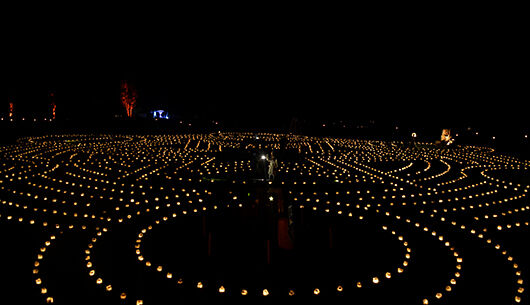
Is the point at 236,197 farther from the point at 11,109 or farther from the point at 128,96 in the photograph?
the point at 128,96

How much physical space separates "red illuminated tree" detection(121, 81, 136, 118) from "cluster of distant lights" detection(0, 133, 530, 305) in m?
17.7

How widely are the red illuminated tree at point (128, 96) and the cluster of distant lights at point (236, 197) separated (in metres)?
17.7

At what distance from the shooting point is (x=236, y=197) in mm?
5062

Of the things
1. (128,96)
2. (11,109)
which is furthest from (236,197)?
(128,96)

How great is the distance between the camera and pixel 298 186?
5.88 metres

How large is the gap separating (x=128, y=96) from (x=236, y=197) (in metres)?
23.7

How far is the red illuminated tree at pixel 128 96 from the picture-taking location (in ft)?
85.3

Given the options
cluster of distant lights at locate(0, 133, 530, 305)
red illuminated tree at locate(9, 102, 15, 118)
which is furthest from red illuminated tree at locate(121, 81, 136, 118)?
cluster of distant lights at locate(0, 133, 530, 305)

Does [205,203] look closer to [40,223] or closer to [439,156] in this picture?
[40,223]

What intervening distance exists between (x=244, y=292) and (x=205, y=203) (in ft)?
7.38

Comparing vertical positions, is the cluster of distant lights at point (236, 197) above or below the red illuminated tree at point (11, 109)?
below

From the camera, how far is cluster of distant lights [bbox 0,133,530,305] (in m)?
3.45

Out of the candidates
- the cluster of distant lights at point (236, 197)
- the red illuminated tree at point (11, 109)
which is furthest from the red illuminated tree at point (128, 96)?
the cluster of distant lights at point (236, 197)

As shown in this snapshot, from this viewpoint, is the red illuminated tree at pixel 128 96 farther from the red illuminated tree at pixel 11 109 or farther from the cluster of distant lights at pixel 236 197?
the cluster of distant lights at pixel 236 197
